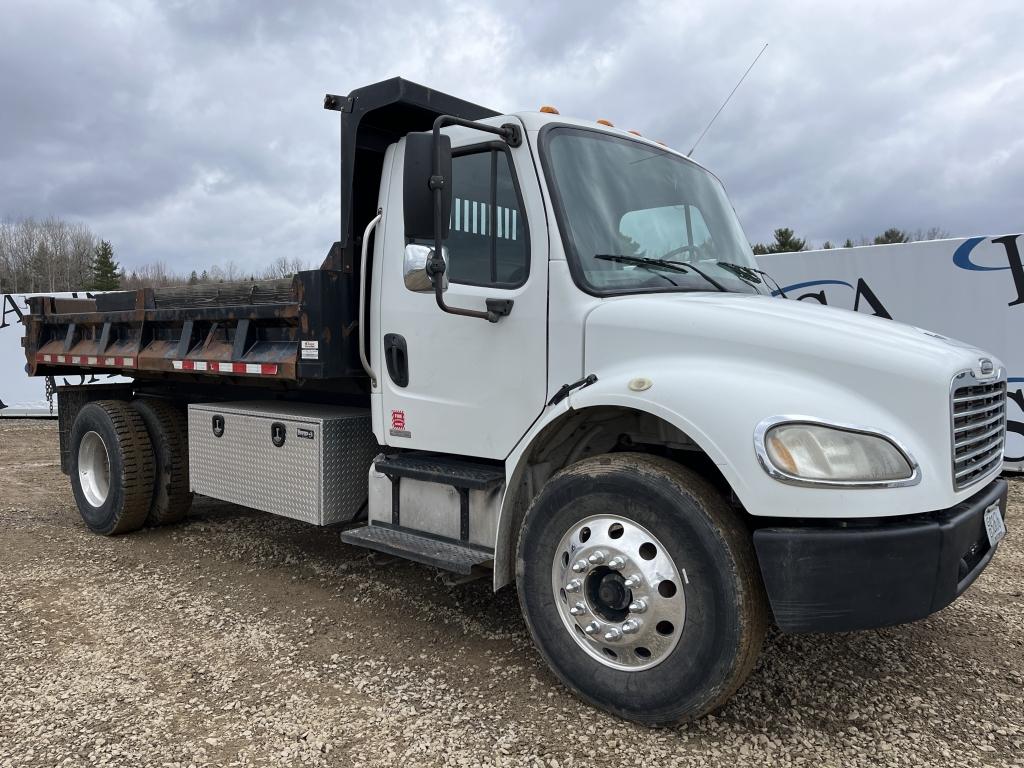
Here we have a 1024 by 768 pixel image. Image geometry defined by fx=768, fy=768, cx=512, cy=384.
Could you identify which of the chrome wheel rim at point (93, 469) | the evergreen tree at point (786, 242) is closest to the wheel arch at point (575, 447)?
the chrome wheel rim at point (93, 469)

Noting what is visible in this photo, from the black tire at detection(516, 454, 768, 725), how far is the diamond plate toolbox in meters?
1.62

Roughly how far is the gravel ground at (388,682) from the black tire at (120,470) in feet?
2.36

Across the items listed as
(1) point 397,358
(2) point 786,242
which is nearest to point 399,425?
(1) point 397,358

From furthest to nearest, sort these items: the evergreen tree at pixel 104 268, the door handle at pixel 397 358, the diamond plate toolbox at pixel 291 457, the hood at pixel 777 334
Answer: the evergreen tree at pixel 104 268 < the diamond plate toolbox at pixel 291 457 < the door handle at pixel 397 358 < the hood at pixel 777 334

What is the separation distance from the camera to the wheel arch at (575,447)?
3.18 m

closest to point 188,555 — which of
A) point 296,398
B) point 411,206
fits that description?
point 296,398

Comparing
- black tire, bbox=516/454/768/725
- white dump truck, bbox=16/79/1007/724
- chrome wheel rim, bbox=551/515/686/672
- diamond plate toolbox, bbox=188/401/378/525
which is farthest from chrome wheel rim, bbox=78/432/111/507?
chrome wheel rim, bbox=551/515/686/672

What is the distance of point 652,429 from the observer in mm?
3287

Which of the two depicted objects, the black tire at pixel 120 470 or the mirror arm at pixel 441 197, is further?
the black tire at pixel 120 470

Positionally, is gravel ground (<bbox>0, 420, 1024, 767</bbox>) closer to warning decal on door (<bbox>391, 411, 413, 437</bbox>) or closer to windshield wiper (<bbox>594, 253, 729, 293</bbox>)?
warning decal on door (<bbox>391, 411, 413, 437</bbox>)

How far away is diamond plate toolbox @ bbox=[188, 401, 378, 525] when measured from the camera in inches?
174

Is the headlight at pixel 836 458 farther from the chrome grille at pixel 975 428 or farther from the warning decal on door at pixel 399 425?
the warning decal on door at pixel 399 425

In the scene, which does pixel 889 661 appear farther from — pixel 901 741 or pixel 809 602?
pixel 809 602

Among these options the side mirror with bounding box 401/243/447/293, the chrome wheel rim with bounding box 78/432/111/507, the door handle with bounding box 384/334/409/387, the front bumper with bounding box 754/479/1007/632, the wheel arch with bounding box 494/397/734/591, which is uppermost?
the side mirror with bounding box 401/243/447/293
